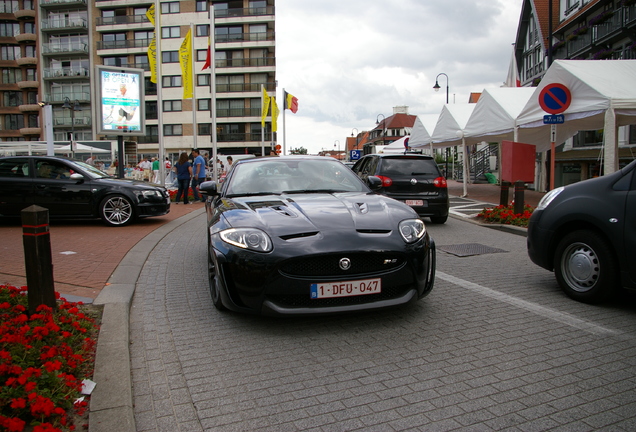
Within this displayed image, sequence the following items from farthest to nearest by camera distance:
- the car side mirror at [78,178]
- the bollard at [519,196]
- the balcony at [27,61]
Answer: the balcony at [27,61]
the bollard at [519,196]
the car side mirror at [78,178]

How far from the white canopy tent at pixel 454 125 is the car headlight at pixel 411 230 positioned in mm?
17864

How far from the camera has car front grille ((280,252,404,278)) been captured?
3650 mm

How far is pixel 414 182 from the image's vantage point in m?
11.1

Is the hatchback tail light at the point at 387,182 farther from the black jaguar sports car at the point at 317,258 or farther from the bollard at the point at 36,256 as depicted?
the bollard at the point at 36,256

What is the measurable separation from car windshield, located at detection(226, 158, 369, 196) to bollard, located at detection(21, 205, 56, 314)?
1.94m

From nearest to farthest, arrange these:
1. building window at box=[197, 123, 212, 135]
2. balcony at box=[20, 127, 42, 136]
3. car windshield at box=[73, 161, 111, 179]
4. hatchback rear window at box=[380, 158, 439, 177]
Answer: car windshield at box=[73, 161, 111, 179] < hatchback rear window at box=[380, 158, 439, 177] < balcony at box=[20, 127, 42, 136] < building window at box=[197, 123, 212, 135]

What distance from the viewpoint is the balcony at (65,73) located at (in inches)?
2361

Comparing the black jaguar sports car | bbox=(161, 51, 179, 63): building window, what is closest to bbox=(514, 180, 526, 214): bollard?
the black jaguar sports car

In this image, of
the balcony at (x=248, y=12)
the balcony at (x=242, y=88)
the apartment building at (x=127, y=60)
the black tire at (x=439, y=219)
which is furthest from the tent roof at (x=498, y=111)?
the balcony at (x=248, y=12)

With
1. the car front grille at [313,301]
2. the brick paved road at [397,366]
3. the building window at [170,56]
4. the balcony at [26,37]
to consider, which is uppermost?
the balcony at [26,37]

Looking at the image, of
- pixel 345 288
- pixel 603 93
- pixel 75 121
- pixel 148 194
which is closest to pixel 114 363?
pixel 345 288

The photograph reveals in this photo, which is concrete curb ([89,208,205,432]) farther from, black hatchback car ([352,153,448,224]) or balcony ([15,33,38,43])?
balcony ([15,33,38,43])

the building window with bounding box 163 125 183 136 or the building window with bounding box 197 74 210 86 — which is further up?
the building window with bounding box 197 74 210 86

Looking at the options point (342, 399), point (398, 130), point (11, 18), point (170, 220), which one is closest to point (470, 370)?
point (342, 399)
